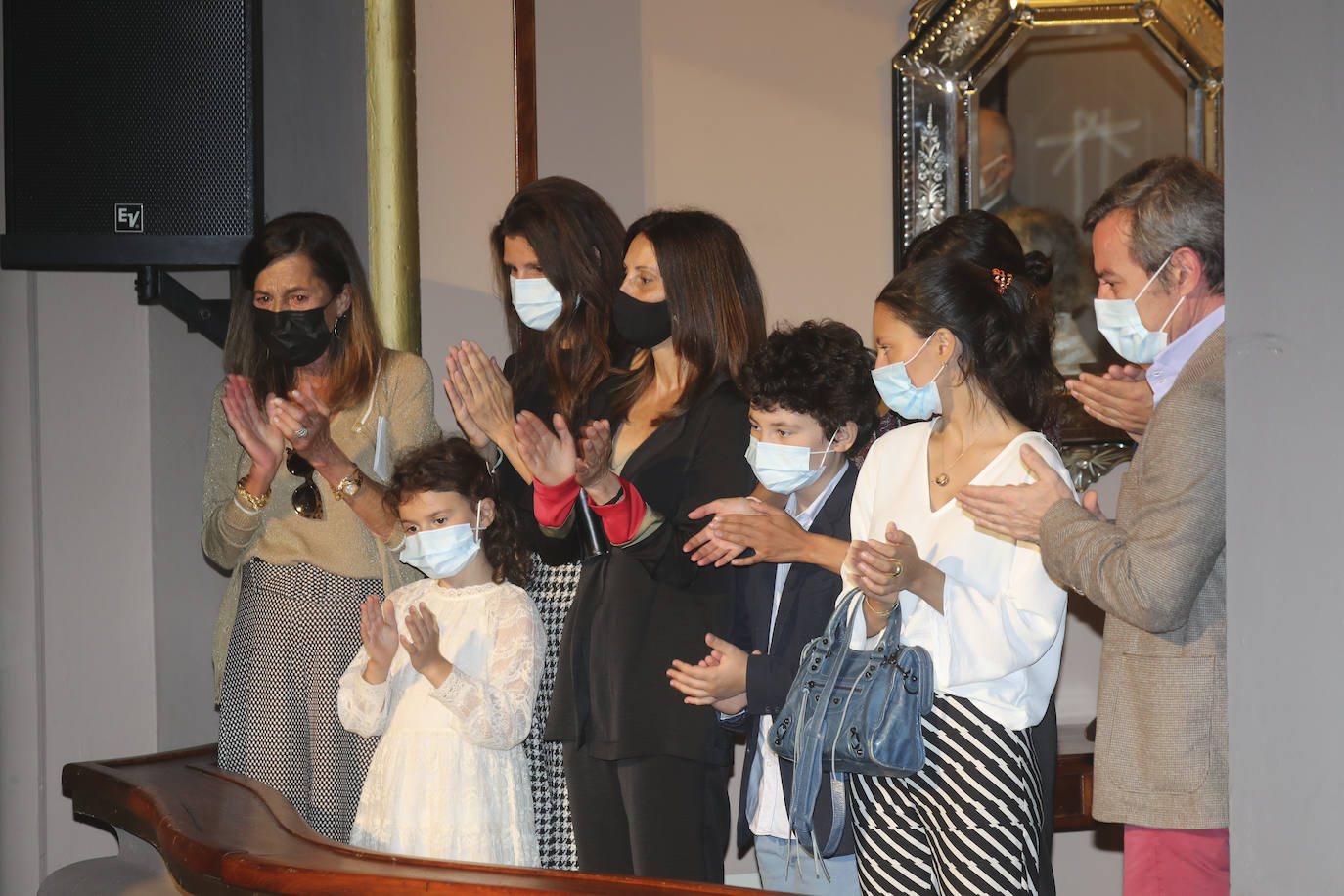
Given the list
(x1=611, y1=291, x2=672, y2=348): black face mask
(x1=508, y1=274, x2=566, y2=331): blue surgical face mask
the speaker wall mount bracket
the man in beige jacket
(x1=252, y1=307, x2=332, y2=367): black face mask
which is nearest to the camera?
the man in beige jacket

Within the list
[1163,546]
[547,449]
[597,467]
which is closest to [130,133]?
[547,449]

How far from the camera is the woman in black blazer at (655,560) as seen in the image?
2.64 metres

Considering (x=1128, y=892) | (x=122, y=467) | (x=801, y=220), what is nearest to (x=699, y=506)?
(x=1128, y=892)

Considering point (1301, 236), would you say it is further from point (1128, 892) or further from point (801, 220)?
point (801, 220)

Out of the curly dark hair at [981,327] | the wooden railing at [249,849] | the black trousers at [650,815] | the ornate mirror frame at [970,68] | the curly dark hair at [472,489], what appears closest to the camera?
the wooden railing at [249,849]

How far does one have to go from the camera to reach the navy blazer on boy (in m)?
2.54

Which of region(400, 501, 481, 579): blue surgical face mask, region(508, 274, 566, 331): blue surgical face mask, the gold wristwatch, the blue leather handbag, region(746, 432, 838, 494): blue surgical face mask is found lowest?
the blue leather handbag

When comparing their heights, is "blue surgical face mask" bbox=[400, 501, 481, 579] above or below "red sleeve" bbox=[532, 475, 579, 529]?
below

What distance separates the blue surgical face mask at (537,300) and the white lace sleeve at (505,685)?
62 centimetres

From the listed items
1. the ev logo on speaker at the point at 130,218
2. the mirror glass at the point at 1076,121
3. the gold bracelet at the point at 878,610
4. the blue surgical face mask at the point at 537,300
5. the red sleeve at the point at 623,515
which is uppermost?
the mirror glass at the point at 1076,121

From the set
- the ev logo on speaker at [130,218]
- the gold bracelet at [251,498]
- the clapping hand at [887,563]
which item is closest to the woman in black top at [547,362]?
the gold bracelet at [251,498]

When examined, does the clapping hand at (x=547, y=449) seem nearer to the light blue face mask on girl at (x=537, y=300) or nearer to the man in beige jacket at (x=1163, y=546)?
the light blue face mask on girl at (x=537, y=300)

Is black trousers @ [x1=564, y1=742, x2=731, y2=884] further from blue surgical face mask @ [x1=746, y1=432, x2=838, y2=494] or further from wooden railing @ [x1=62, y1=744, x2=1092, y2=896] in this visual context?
blue surgical face mask @ [x1=746, y1=432, x2=838, y2=494]

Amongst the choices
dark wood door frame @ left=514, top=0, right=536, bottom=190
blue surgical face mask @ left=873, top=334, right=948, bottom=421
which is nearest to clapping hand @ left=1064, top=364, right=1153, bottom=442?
blue surgical face mask @ left=873, top=334, right=948, bottom=421
